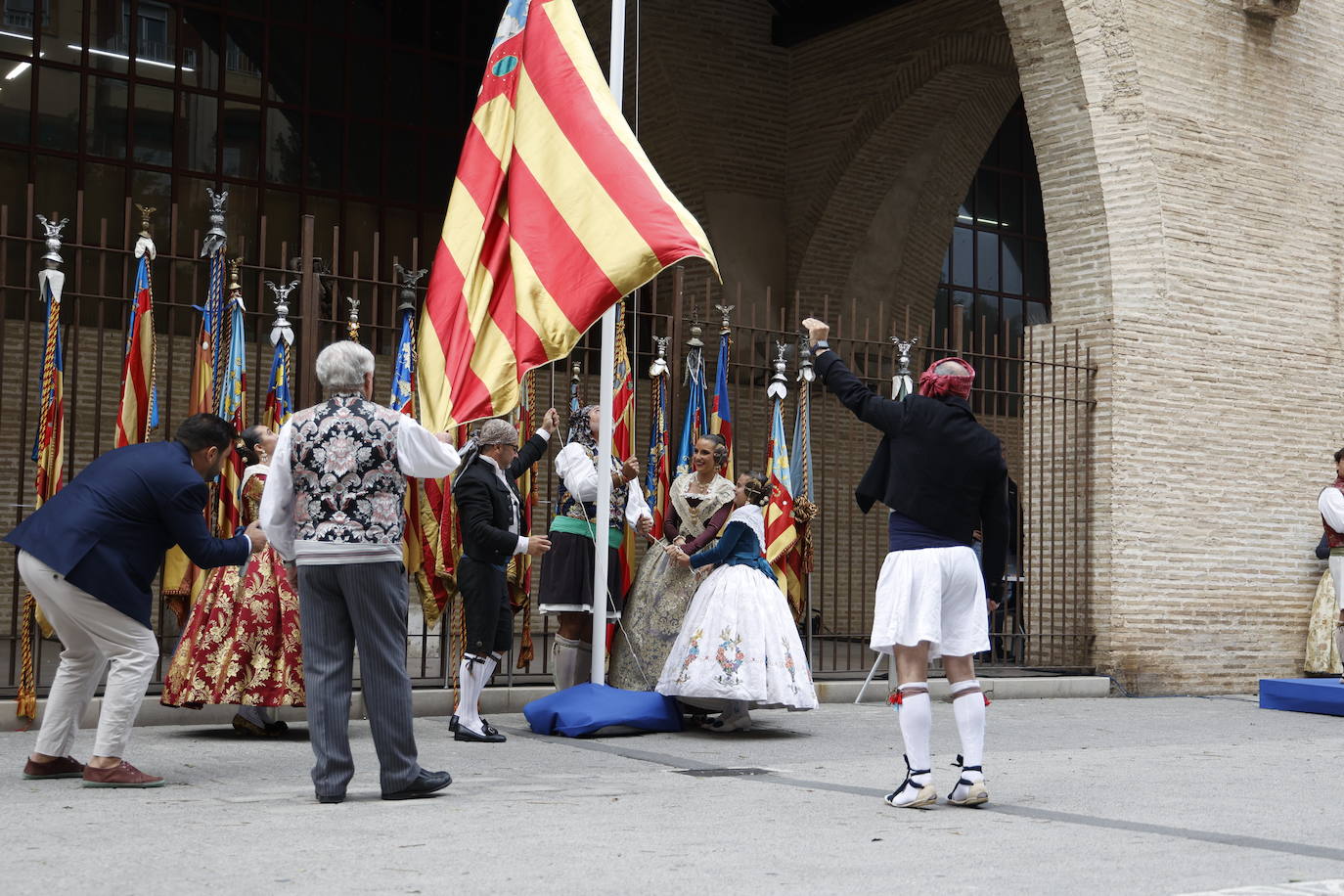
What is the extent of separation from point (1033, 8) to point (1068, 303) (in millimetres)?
2339

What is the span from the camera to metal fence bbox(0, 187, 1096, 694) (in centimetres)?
976

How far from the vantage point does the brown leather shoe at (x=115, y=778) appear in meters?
5.75

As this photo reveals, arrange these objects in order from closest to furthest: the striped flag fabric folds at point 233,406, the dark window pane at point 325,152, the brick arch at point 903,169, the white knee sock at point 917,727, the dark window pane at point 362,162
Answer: the white knee sock at point 917,727 < the striped flag fabric folds at point 233,406 < the dark window pane at point 325,152 < the dark window pane at point 362,162 < the brick arch at point 903,169

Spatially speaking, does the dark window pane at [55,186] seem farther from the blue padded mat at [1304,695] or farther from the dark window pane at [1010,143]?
the dark window pane at [1010,143]

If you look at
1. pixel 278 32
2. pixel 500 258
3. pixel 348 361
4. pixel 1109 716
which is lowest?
pixel 1109 716

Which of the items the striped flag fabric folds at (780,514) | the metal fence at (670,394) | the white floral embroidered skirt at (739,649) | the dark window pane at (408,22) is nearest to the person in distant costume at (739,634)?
the white floral embroidered skirt at (739,649)

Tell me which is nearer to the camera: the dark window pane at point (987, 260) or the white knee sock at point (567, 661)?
the white knee sock at point (567, 661)

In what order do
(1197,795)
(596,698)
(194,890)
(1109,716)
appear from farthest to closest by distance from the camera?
(1109,716)
(596,698)
(1197,795)
(194,890)

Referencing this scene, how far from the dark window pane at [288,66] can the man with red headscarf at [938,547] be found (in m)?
10.8

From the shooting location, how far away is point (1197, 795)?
606cm

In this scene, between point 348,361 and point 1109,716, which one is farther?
point 1109,716

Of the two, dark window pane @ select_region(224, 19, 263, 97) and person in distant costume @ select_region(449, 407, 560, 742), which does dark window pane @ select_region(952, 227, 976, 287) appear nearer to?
dark window pane @ select_region(224, 19, 263, 97)

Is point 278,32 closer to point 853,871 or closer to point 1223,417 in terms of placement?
point 1223,417

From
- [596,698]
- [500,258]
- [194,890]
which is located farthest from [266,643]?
[194,890]
